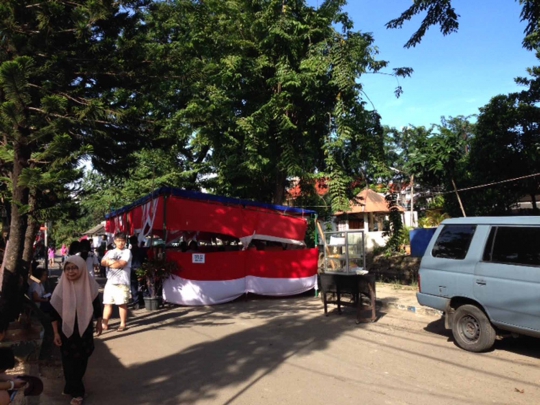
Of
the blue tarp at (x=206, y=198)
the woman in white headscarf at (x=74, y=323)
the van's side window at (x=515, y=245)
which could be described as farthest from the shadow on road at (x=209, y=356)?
the van's side window at (x=515, y=245)

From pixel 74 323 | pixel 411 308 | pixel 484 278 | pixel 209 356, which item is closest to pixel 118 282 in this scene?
pixel 209 356

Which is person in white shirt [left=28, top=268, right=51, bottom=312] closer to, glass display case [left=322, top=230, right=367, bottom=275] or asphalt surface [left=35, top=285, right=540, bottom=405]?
asphalt surface [left=35, top=285, right=540, bottom=405]

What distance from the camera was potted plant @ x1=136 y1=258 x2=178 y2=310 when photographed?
10008 millimetres

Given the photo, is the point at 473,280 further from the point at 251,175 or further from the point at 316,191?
the point at 316,191

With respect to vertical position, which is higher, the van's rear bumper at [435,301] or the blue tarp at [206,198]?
the blue tarp at [206,198]

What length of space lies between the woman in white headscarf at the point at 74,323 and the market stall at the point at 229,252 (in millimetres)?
5390

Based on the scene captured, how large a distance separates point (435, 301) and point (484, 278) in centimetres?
100

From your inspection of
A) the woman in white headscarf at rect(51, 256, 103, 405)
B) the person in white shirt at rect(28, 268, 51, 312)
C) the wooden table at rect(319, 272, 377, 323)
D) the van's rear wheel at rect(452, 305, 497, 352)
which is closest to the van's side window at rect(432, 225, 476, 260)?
the van's rear wheel at rect(452, 305, 497, 352)

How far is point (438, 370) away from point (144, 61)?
6.25m

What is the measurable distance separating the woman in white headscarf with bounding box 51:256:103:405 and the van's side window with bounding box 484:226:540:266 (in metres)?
5.48

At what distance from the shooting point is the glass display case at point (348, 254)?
9344mm

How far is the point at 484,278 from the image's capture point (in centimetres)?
611

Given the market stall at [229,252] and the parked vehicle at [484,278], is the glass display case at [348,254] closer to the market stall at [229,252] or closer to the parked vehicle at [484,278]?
the parked vehicle at [484,278]

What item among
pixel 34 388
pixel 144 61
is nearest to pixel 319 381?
pixel 34 388
